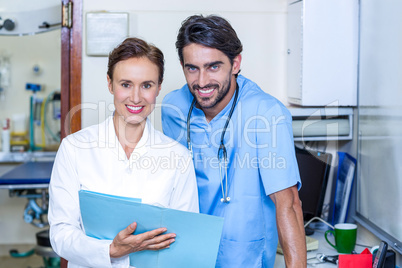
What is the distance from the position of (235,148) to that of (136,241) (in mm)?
446

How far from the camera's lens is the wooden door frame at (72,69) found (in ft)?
6.61

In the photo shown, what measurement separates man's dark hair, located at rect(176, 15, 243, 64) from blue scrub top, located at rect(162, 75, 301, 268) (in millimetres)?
153

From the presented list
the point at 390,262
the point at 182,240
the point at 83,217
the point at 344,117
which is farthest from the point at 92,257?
the point at 344,117

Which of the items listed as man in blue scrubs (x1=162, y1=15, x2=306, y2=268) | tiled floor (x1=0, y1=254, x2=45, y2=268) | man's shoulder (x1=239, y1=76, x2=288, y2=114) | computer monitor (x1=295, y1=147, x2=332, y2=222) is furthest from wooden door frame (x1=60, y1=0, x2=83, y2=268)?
tiled floor (x1=0, y1=254, x2=45, y2=268)

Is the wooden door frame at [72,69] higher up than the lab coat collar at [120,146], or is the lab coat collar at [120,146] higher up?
the wooden door frame at [72,69]

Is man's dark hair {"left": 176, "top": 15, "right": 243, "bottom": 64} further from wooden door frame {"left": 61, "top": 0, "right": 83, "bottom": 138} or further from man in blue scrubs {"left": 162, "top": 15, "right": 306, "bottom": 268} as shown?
wooden door frame {"left": 61, "top": 0, "right": 83, "bottom": 138}

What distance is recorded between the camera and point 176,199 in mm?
1318

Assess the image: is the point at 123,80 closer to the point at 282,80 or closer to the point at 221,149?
the point at 221,149

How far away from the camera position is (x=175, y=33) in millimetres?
2037

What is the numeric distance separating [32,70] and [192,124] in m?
2.78

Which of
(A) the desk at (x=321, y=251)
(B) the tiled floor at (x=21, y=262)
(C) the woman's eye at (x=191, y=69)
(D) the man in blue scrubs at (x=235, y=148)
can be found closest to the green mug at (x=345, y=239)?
(A) the desk at (x=321, y=251)

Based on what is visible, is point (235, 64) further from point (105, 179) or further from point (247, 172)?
point (105, 179)

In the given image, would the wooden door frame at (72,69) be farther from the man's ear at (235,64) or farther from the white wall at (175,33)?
the man's ear at (235,64)

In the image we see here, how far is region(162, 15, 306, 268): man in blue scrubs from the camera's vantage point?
133cm
